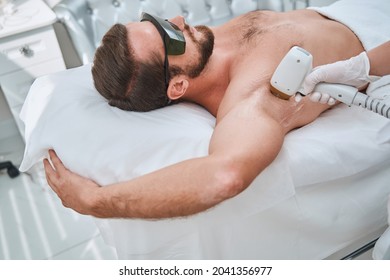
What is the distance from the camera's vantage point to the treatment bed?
2.88 ft

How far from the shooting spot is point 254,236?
0.93 meters

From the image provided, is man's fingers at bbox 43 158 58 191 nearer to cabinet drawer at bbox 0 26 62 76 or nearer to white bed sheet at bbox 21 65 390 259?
white bed sheet at bbox 21 65 390 259

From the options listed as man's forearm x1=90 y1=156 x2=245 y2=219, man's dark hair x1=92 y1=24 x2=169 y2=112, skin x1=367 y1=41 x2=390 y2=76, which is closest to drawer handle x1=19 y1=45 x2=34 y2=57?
man's dark hair x1=92 y1=24 x2=169 y2=112

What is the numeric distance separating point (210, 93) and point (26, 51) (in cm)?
94

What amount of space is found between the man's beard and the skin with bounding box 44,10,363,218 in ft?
0.06

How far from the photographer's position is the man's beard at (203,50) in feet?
3.54

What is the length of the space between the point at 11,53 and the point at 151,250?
1.17 meters

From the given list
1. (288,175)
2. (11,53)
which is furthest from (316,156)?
(11,53)

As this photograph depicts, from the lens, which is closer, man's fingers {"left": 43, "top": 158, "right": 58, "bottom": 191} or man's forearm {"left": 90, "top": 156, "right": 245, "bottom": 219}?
man's forearm {"left": 90, "top": 156, "right": 245, "bottom": 219}

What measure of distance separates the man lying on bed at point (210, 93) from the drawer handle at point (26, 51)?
699 millimetres

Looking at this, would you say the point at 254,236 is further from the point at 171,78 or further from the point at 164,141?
the point at 171,78

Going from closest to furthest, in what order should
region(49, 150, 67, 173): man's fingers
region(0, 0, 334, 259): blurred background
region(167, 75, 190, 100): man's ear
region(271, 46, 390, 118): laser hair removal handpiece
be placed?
region(271, 46, 390, 118): laser hair removal handpiece → region(49, 150, 67, 173): man's fingers → region(167, 75, 190, 100): man's ear → region(0, 0, 334, 259): blurred background

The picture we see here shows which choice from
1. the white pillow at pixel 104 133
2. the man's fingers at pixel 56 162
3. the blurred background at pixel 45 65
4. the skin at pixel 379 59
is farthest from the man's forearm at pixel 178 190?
the blurred background at pixel 45 65

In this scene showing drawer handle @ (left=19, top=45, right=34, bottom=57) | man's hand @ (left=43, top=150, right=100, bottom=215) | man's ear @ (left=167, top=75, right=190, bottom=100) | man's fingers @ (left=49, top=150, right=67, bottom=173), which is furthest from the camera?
drawer handle @ (left=19, top=45, right=34, bottom=57)
